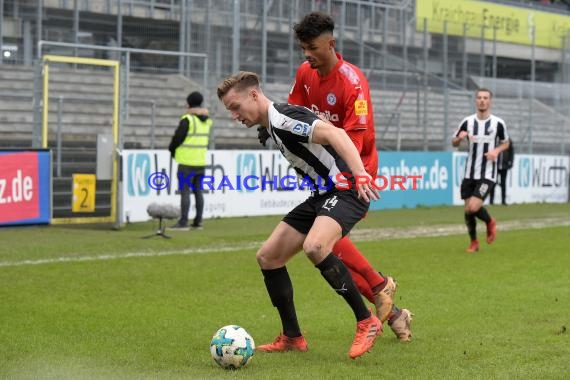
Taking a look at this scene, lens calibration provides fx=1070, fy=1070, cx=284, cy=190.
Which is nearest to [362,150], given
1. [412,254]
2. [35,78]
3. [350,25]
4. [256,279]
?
[256,279]

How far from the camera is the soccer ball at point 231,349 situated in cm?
627

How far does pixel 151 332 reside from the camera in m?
7.62

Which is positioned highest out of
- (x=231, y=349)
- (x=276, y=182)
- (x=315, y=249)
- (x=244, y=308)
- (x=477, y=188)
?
(x=477, y=188)

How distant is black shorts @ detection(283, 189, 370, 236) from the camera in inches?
266

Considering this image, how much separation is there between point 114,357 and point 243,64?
57.7 feet

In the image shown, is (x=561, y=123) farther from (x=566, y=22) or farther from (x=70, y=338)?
(x=70, y=338)

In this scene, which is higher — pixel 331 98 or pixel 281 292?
pixel 331 98

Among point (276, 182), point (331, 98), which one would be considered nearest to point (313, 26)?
point (331, 98)

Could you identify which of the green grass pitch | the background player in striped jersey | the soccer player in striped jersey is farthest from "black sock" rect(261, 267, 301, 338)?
the background player in striped jersey

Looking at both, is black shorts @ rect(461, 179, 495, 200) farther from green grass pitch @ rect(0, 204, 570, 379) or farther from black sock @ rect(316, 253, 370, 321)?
black sock @ rect(316, 253, 370, 321)

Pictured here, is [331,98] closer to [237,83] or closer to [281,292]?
[237,83]

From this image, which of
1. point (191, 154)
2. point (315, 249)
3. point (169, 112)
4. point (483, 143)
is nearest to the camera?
point (315, 249)

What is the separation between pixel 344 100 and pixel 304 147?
3.90 ft

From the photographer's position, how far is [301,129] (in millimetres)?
6453
